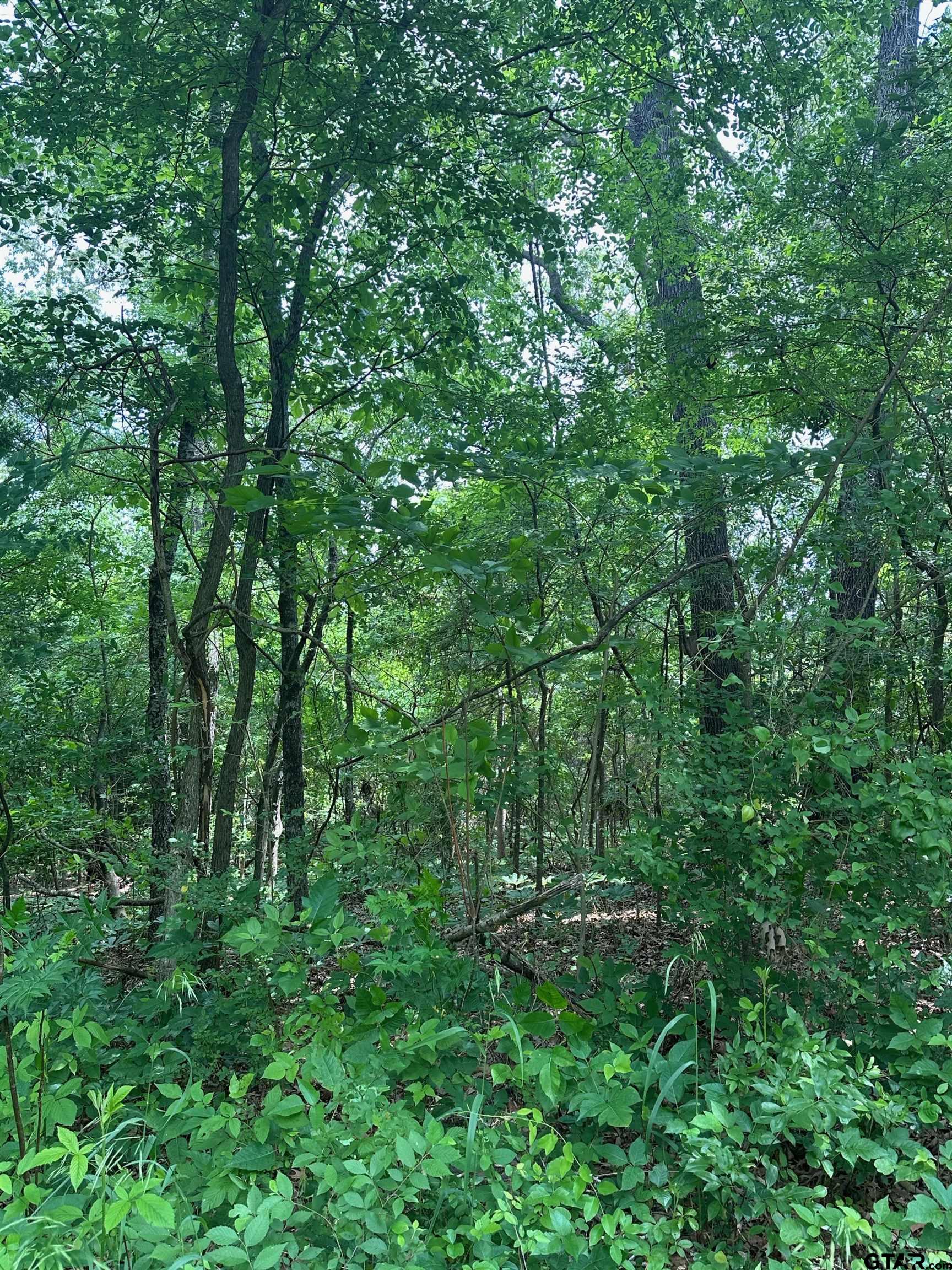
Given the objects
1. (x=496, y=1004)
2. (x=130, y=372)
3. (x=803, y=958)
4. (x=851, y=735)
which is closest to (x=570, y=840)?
(x=496, y=1004)

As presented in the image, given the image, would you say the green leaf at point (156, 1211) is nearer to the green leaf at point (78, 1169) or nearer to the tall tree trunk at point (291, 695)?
the green leaf at point (78, 1169)

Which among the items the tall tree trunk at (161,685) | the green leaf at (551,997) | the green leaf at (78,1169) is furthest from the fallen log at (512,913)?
the tall tree trunk at (161,685)

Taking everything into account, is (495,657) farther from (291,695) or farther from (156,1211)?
(291,695)

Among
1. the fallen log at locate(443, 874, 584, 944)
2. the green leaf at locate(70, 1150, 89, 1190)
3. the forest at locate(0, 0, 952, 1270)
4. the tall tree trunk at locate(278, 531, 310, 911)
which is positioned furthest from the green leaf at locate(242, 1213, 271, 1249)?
the tall tree trunk at locate(278, 531, 310, 911)

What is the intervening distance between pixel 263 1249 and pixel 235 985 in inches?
58.3

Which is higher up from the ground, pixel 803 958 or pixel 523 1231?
pixel 803 958

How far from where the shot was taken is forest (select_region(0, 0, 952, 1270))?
1993mm

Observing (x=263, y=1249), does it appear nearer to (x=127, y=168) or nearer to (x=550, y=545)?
(x=550, y=545)

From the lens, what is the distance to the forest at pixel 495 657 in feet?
6.54

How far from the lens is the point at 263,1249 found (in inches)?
61.9

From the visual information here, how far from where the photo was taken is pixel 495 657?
2.75 metres

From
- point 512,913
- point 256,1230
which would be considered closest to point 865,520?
point 512,913

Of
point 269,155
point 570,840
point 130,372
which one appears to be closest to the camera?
point 570,840

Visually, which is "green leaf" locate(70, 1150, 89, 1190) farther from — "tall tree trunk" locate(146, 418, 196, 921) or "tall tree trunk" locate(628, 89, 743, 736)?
"tall tree trunk" locate(146, 418, 196, 921)
